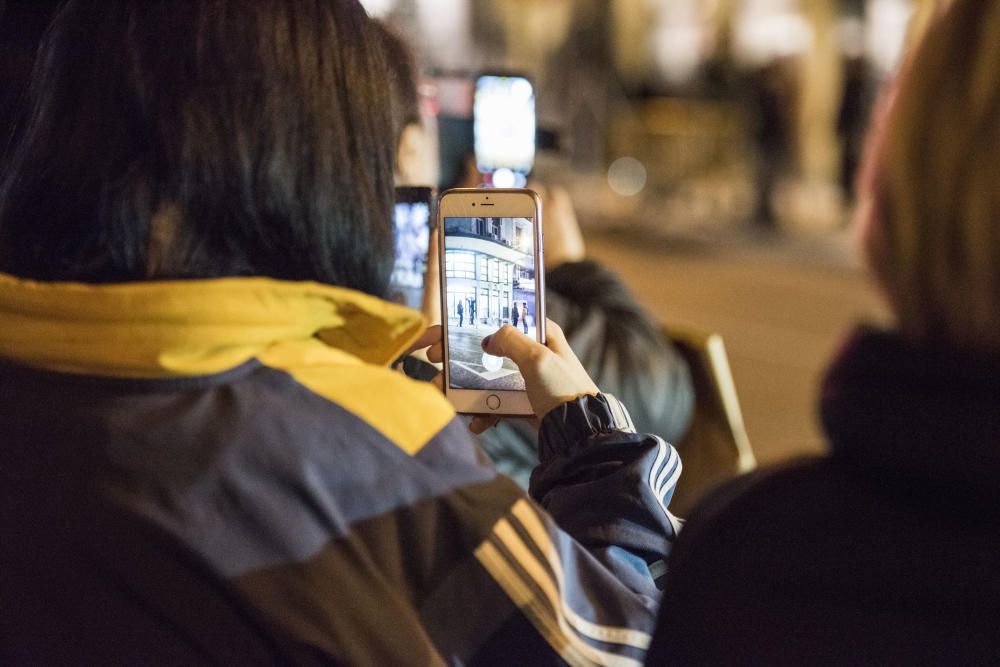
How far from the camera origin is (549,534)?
0.93 meters

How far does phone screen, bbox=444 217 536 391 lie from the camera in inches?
46.9

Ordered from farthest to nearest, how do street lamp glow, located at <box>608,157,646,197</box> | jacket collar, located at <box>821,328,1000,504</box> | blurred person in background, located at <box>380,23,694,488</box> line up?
1. street lamp glow, located at <box>608,157,646,197</box>
2. blurred person in background, located at <box>380,23,694,488</box>
3. jacket collar, located at <box>821,328,1000,504</box>

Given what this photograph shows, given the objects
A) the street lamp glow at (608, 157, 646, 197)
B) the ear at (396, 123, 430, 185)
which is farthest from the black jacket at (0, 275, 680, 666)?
the street lamp glow at (608, 157, 646, 197)

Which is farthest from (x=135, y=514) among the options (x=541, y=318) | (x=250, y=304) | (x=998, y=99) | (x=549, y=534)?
(x=998, y=99)

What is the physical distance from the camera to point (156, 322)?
0.84 metres

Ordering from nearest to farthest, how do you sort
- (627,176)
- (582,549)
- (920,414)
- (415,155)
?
(920,414), (582,549), (415,155), (627,176)

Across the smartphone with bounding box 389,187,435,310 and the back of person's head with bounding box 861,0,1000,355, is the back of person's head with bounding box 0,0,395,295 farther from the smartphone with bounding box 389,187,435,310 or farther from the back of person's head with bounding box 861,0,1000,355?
the back of person's head with bounding box 861,0,1000,355

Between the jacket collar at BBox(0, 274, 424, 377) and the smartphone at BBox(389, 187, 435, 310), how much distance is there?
0.40m

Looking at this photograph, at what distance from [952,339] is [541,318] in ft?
1.75

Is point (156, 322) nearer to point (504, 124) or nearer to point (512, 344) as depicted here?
point (512, 344)

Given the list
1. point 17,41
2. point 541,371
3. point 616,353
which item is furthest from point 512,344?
point 17,41

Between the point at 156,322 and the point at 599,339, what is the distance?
1007 millimetres

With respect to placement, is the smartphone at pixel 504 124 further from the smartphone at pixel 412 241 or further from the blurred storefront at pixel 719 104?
the blurred storefront at pixel 719 104

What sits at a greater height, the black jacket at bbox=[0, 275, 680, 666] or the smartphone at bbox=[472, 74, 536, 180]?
the smartphone at bbox=[472, 74, 536, 180]
